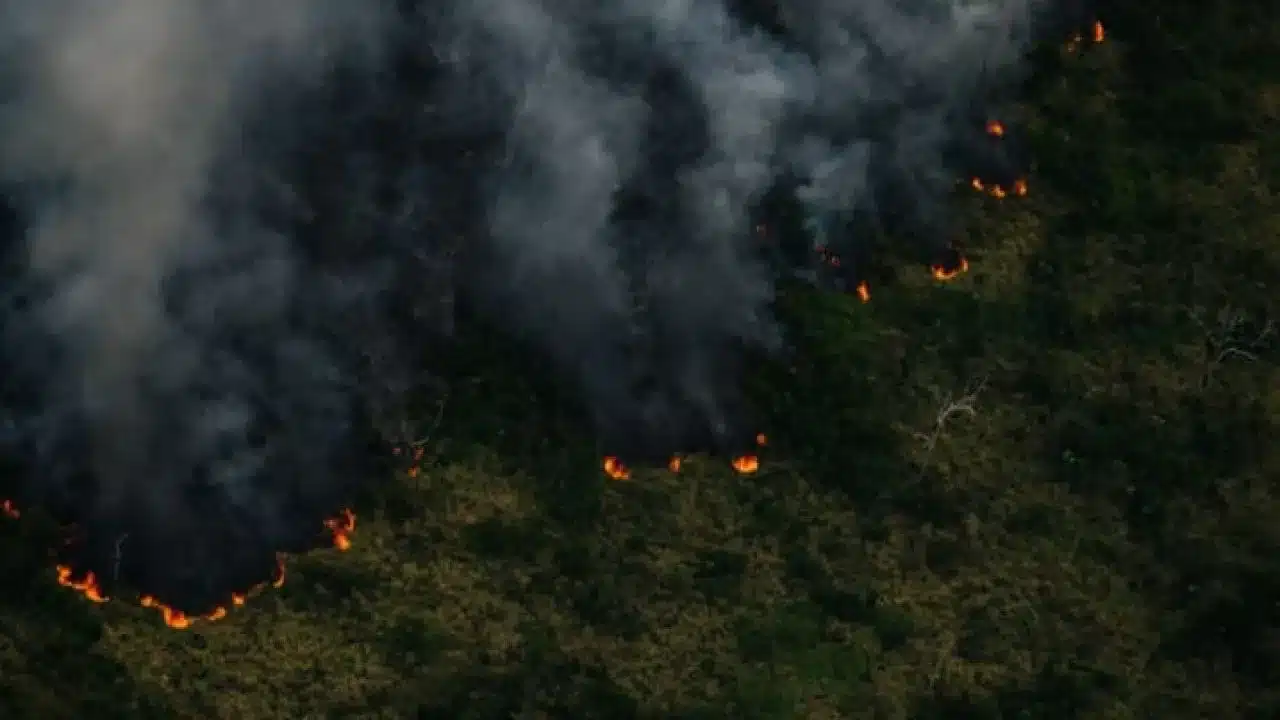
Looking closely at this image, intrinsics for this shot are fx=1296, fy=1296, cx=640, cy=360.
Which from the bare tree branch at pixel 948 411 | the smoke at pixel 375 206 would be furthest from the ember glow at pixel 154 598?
the bare tree branch at pixel 948 411

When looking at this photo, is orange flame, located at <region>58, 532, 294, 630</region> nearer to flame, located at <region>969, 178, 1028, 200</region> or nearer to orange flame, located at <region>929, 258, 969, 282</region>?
orange flame, located at <region>929, 258, 969, 282</region>

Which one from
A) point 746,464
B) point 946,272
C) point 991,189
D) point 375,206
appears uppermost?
point 991,189

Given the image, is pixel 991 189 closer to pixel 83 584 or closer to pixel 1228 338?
pixel 1228 338

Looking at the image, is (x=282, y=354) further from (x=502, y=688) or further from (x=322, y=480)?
(x=502, y=688)

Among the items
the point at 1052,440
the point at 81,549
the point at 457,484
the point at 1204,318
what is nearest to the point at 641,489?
the point at 457,484

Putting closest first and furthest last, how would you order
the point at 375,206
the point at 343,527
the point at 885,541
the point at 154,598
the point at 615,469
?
1. the point at 154,598
2. the point at 343,527
3. the point at 615,469
4. the point at 885,541
5. the point at 375,206

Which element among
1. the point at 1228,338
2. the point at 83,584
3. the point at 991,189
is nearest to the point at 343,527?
the point at 83,584

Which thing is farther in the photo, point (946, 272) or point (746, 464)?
point (946, 272)

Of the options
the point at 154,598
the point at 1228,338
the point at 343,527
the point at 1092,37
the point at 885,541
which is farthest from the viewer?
the point at 1092,37
